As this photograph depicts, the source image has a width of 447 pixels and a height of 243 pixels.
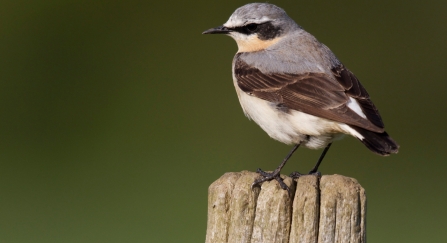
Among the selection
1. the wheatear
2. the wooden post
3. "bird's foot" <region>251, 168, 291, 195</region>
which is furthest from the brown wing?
the wooden post

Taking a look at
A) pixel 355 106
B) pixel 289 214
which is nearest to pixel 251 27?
pixel 355 106

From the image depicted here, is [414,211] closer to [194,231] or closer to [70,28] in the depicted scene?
[194,231]

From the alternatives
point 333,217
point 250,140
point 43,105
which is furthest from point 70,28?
point 333,217

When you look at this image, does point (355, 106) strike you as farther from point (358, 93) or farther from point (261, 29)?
point (261, 29)

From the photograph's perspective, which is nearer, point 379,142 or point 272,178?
point 272,178

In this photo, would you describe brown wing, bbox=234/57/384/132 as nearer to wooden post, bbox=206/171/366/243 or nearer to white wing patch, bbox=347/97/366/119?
white wing patch, bbox=347/97/366/119

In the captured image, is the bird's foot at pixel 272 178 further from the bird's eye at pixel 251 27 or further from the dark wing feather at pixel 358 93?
the bird's eye at pixel 251 27
